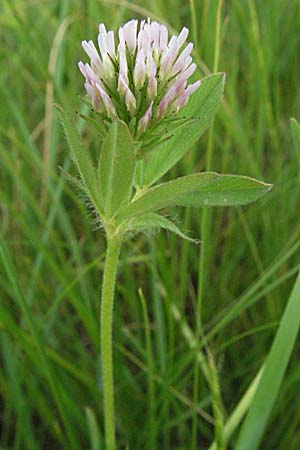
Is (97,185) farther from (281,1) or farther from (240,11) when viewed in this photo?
(281,1)

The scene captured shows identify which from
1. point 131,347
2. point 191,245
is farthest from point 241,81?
point 131,347

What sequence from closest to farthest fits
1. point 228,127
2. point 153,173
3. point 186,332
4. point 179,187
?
point 179,187, point 153,173, point 186,332, point 228,127

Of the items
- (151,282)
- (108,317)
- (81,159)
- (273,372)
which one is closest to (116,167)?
(81,159)

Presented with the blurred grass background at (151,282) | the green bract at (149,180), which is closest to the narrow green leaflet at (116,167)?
the green bract at (149,180)

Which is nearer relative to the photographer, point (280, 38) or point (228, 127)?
point (228, 127)

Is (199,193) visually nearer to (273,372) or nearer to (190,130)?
(190,130)

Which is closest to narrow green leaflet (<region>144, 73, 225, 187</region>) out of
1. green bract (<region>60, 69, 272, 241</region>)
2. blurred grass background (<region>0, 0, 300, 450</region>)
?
green bract (<region>60, 69, 272, 241</region>)

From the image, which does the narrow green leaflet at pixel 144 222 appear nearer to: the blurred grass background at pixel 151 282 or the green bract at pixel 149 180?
the green bract at pixel 149 180
